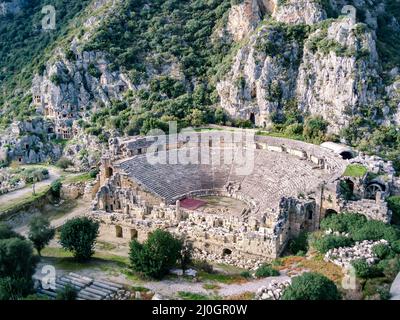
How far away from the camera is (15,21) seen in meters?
78.3

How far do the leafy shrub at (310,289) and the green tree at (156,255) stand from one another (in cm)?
774

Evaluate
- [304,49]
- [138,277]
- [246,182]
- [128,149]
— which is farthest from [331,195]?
[304,49]

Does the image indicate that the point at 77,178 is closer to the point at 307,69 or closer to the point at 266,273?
the point at 266,273

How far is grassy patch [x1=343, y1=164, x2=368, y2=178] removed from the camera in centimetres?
3634

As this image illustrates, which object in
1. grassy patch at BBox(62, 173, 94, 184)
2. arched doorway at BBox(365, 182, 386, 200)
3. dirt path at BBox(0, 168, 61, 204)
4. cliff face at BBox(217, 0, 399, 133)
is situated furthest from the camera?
cliff face at BBox(217, 0, 399, 133)

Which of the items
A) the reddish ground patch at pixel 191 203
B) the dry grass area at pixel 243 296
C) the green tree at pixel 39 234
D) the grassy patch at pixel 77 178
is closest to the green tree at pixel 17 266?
the green tree at pixel 39 234

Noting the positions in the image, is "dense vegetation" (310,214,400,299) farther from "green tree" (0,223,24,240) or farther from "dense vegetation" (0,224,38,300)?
"green tree" (0,223,24,240)

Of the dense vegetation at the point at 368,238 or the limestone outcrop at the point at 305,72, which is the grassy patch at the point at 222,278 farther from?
the limestone outcrop at the point at 305,72

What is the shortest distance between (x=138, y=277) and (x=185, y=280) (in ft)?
8.48

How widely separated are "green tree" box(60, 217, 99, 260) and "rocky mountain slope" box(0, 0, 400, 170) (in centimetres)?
2215

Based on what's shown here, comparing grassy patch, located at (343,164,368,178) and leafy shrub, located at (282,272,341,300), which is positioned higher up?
grassy patch, located at (343,164,368,178)

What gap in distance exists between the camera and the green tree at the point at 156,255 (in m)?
26.8

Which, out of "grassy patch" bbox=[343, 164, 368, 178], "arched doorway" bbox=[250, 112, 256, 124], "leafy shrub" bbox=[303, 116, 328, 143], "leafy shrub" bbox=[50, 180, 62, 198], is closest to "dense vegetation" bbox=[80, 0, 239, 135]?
"arched doorway" bbox=[250, 112, 256, 124]

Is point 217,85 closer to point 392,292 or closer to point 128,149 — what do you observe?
point 128,149
